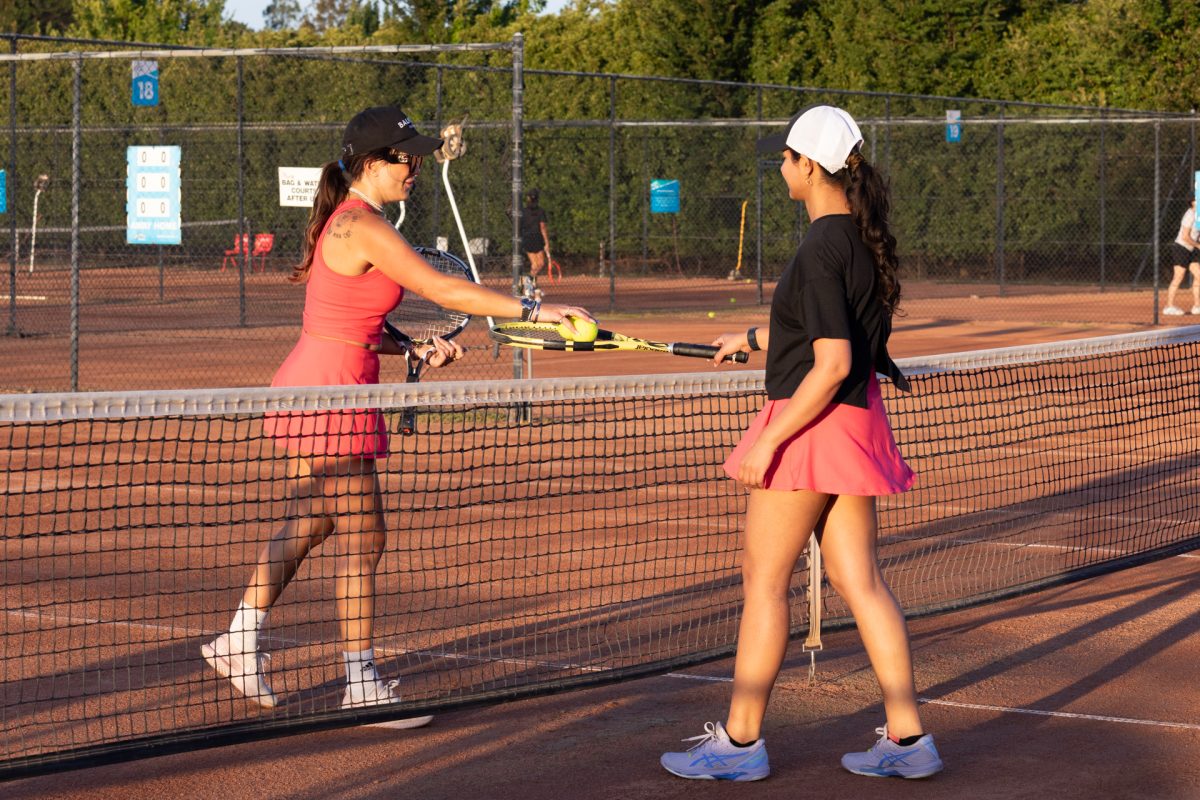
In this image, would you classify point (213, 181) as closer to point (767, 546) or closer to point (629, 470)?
point (629, 470)

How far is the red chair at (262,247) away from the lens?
2569cm

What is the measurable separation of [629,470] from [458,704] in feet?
18.4

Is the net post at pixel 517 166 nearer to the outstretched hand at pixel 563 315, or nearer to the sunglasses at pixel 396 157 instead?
the sunglasses at pixel 396 157

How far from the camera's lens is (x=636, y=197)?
3128 cm

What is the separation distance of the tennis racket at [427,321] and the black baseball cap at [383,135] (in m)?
0.39

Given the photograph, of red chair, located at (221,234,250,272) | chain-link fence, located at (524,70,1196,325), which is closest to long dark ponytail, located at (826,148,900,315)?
red chair, located at (221,234,250,272)

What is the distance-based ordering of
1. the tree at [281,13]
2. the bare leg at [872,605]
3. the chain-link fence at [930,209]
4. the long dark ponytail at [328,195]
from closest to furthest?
the bare leg at [872,605] < the long dark ponytail at [328,195] < the chain-link fence at [930,209] < the tree at [281,13]

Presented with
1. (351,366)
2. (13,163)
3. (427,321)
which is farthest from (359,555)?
(13,163)

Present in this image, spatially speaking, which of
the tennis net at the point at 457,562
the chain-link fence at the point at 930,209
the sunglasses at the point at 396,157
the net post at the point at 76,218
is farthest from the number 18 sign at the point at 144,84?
the chain-link fence at the point at 930,209

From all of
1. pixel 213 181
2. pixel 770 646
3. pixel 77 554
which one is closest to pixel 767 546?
pixel 770 646

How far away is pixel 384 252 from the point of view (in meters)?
5.23

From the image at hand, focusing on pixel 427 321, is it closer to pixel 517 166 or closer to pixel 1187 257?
pixel 517 166

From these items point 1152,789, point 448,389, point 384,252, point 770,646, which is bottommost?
point 1152,789

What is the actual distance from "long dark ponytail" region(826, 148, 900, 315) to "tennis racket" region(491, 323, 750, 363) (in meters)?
0.53
